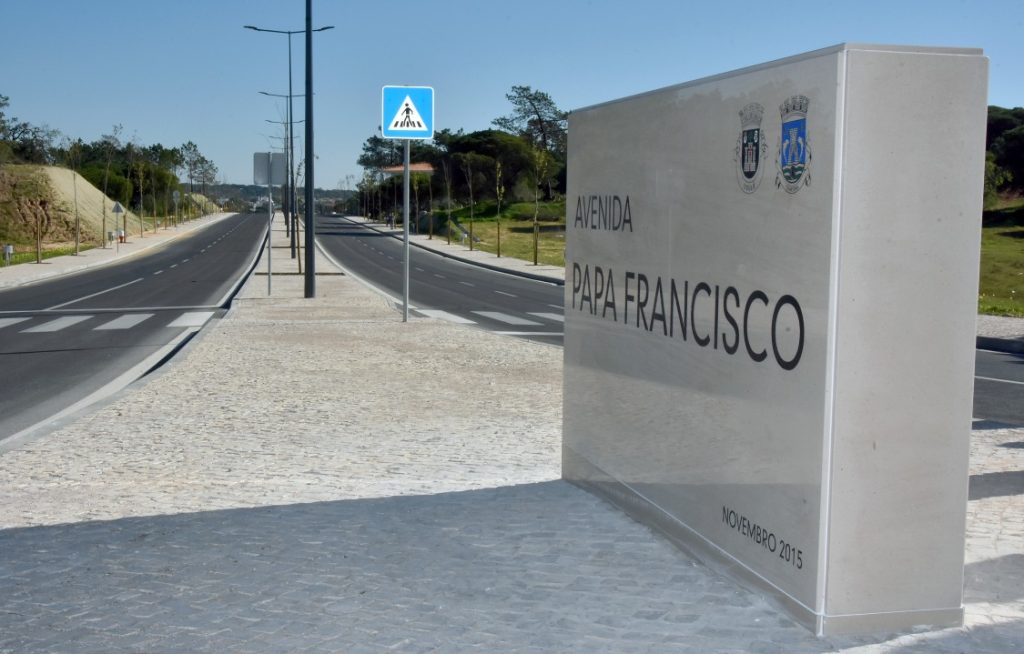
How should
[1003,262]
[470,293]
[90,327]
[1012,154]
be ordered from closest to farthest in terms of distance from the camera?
[90,327] < [470,293] < [1003,262] < [1012,154]

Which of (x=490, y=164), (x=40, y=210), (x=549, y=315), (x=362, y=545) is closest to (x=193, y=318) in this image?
(x=549, y=315)

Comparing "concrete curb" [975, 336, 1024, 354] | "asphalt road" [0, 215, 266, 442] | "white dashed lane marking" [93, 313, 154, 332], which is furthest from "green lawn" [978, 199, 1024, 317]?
"white dashed lane marking" [93, 313, 154, 332]

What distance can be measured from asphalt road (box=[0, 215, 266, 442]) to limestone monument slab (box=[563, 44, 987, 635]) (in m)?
6.93

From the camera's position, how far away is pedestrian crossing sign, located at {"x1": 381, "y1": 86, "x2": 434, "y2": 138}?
1648 centimetres

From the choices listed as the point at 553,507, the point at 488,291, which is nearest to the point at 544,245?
the point at 488,291

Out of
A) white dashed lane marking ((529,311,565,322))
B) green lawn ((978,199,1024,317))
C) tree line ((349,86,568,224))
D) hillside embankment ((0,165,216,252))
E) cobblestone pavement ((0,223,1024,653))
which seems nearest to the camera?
cobblestone pavement ((0,223,1024,653))

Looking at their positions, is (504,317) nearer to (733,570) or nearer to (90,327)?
(90,327)

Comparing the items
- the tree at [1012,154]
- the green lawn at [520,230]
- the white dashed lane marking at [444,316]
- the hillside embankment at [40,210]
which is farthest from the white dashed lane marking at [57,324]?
the tree at [1012,154]

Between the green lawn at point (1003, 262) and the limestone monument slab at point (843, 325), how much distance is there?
44.9 ft

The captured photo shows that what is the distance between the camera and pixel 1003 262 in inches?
1977

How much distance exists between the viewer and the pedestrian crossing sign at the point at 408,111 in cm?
1648

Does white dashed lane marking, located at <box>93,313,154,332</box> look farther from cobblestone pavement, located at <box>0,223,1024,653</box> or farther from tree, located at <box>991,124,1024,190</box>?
tree, located at <box>991,124,1024,190</box>

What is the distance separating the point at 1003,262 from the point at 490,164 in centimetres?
6641

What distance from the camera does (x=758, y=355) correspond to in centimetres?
447
